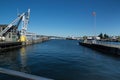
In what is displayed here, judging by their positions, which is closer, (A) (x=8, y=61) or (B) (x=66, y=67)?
(B) (x=66, y=67)

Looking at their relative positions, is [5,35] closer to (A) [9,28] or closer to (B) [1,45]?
(A) [9,28]

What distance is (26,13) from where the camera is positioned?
82250 millimetres

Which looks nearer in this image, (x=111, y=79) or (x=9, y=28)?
(x=111, y=79)

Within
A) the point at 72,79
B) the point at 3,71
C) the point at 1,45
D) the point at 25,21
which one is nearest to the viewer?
the point at 3,71

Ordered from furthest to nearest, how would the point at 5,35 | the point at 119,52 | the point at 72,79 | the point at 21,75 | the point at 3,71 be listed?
the point at 5,35, the point at 119,52, the point at 72,79, the point at 3,71, the point at 21,75

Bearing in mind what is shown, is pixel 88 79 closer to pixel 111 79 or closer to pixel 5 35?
pixel 111 79

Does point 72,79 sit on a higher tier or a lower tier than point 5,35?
lower

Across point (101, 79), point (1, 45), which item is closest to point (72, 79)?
point (101, 79)

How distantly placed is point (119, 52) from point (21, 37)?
50.3 m

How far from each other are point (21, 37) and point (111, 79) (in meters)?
63.4

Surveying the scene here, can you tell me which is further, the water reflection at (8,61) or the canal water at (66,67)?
the water reflection at (8,61)

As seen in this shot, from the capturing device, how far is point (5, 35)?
65625 mm

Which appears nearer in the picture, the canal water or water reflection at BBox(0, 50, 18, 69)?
the canal water

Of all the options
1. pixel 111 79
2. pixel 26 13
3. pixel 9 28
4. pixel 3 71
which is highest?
pixel 26 13
